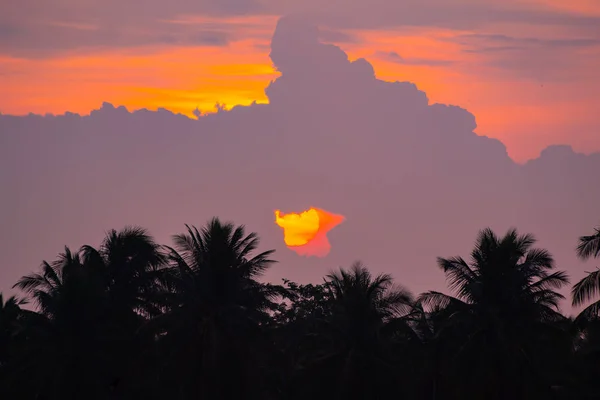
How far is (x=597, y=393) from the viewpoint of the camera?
5478 centimetres

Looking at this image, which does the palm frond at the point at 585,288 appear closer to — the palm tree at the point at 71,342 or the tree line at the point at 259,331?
the tree line at the point at 259,331

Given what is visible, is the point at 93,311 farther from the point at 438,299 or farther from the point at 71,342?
the point at 438,299

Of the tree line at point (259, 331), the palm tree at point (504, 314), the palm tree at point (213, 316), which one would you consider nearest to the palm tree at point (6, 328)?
the tree line at point (259, 331)

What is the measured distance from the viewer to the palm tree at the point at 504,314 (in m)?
53.9

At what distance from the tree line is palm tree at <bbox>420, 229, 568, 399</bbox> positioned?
0.06 m

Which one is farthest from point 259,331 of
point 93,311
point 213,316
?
point 93,311

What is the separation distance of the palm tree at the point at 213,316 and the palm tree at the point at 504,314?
9.64 metres

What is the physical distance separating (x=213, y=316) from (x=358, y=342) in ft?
25.8

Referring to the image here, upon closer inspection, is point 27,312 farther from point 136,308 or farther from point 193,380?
point 193,380

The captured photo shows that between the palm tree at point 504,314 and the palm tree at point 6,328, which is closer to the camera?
the palm tree at point 504,314

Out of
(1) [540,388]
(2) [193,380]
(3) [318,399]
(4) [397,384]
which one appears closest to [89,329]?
(2) [193,380]

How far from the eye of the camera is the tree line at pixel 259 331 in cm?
5403

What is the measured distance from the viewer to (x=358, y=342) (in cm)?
5731

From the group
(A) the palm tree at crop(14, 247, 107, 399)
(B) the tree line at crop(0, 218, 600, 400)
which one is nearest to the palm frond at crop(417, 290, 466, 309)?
(B) the tree line at crop(0, 218, 600, 400)
